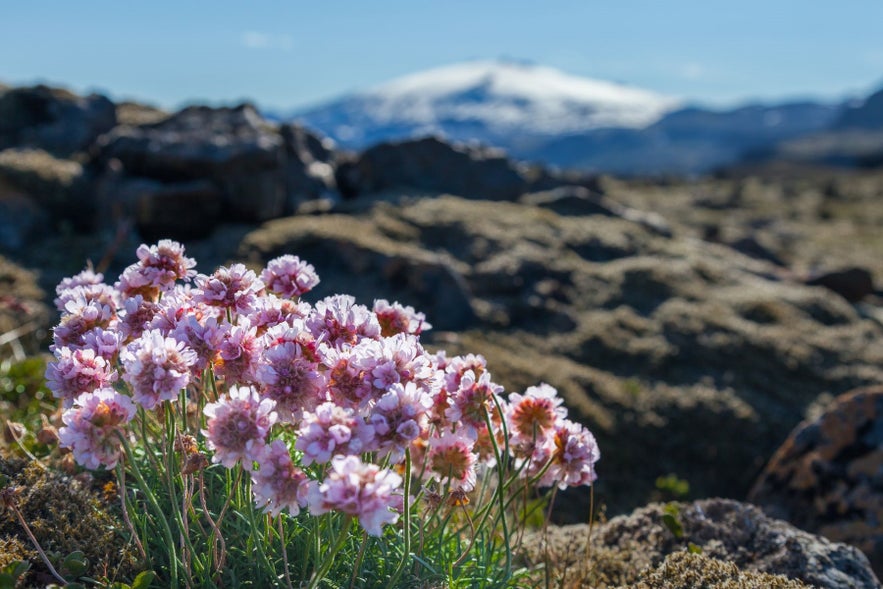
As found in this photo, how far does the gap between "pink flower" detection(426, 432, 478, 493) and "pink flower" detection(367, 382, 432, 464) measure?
2.22 feet

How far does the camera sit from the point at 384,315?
4.10 metres

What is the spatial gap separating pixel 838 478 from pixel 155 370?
6.70 m

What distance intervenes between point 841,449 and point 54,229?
41.3 feet

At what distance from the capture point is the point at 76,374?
315cm

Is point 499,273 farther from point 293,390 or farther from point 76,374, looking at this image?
point 76,374

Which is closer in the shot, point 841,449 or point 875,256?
point 841,449

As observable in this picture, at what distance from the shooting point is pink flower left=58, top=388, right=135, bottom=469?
290cm

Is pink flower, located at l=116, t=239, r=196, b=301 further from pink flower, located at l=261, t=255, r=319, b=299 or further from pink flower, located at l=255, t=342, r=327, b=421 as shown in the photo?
pink flower, located at l=255, t=342, r=327, b=421

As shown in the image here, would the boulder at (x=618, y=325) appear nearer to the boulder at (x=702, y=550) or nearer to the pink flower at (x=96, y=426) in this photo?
the boulder at (x=702, y=550)

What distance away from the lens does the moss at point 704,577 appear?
4168mm

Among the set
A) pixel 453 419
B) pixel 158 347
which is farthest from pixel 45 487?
pixel 453 419

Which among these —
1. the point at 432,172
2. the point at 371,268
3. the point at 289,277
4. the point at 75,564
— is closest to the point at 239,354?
the point at 289,277

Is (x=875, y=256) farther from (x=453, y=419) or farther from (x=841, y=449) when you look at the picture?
(x=453, y=419)

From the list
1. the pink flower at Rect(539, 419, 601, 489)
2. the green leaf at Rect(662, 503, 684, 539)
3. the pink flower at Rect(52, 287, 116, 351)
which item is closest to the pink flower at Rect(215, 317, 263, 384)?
the pink flower at Rect(52, 287, 116, 351)
